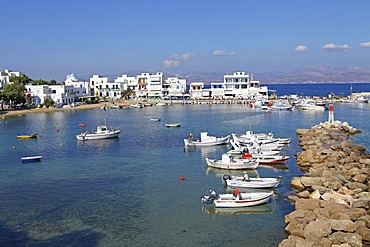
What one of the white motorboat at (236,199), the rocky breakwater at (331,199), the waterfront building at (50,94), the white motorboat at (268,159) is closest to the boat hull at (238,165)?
the white motorboat at (268,159)

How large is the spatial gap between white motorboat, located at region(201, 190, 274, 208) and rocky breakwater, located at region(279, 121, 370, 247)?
187cm

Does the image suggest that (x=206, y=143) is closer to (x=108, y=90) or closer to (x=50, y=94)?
(x=50, y=94)

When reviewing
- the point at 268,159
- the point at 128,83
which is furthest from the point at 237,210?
the point at 128,83

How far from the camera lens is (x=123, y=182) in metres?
27.0

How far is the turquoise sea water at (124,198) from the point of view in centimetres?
1806

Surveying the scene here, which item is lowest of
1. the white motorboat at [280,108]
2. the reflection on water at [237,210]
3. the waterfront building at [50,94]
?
the reflection on water at [237,210]

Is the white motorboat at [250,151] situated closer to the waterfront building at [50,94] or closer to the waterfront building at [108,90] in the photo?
the waterfront building at [50,94]

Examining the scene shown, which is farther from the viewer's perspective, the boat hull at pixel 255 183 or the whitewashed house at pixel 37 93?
the whitewashed house at pixel 37 93

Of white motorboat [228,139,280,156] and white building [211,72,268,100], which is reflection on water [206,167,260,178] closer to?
white motorboat [228,139,280,156]

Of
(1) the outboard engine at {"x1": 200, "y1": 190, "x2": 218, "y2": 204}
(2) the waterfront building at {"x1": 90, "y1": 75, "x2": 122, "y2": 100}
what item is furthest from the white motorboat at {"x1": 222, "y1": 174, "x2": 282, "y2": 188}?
(2) the waterfront building at {"x1": 90, "y1": 75, "x2": 122, "y2": 100}

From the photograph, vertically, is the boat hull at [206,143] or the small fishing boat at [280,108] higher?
the small fishing boat at [280,108]

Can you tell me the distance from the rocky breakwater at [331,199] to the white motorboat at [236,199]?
1.87m

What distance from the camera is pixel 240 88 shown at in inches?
4205

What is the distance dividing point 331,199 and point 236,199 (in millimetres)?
4806
